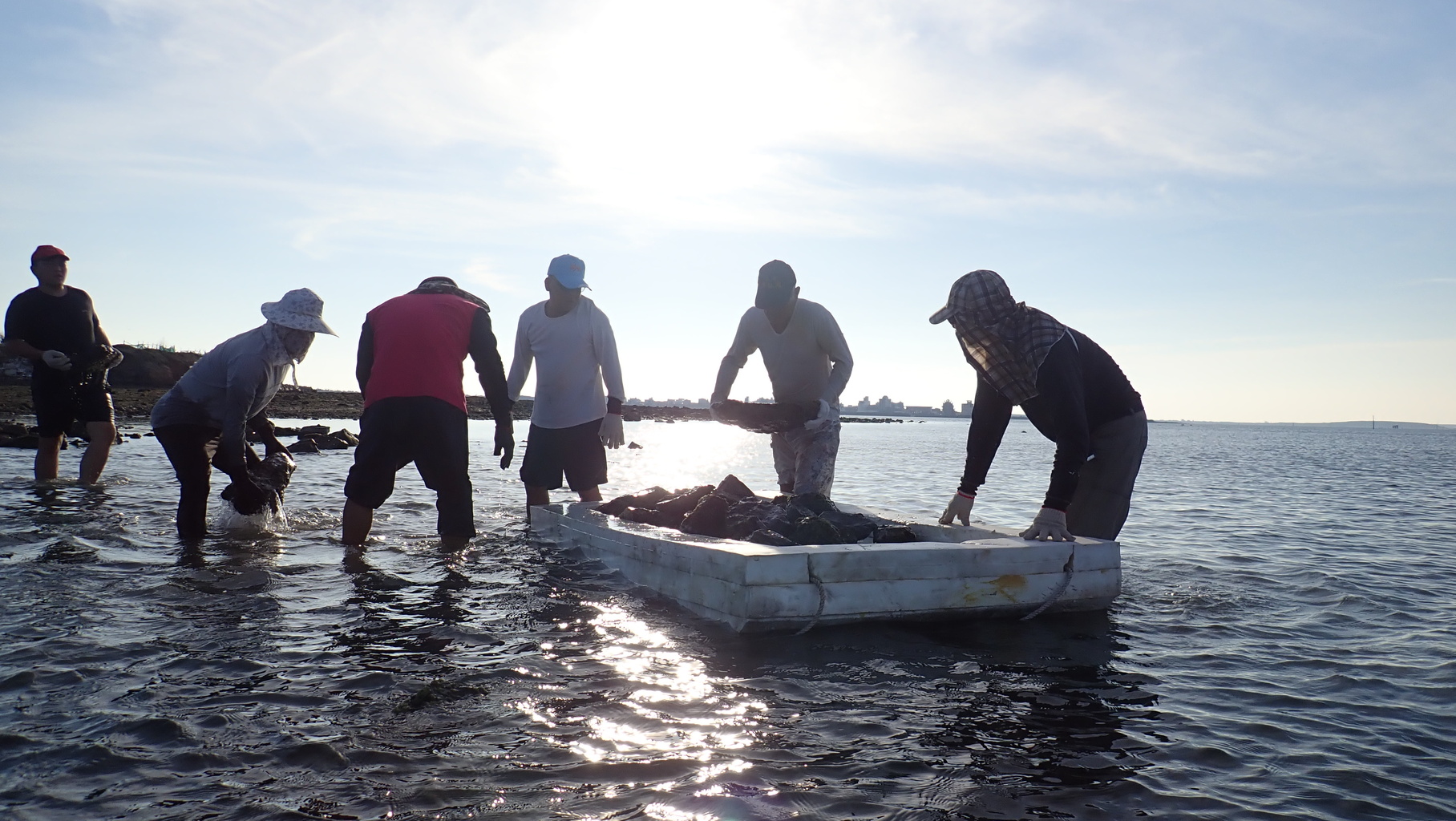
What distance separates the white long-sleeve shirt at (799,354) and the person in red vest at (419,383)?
2.04m

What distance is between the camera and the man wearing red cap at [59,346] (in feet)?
32.2

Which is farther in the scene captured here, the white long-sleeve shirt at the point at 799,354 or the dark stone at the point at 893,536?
the white long-sleeve shirt at the point at 799,354

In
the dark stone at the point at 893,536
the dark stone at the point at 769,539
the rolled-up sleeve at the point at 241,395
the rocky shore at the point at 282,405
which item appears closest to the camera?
the dark stone at the point at 769,539

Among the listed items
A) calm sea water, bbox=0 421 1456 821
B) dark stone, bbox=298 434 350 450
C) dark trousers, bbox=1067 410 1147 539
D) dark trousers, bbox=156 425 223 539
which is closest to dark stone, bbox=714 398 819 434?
calm sea water, bbox=0 421 1456 821

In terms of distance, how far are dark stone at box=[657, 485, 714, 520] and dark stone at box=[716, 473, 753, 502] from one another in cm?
10

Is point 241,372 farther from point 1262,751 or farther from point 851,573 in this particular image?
point 1262,751

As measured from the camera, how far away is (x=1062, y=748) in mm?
3453

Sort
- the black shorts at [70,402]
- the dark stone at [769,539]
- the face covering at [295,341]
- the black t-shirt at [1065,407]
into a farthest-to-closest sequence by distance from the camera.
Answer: the black shorts at [70,402], the face covering at [295,341], the dark stone at [769,539], the black t-shirt at [1065,407]

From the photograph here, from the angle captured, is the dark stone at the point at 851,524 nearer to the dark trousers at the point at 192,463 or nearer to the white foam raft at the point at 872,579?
the white foam raft at the point at 872,579

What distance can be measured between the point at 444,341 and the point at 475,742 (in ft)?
12.8

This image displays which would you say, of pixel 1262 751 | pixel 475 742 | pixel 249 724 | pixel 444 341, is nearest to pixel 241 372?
pixel 444 341

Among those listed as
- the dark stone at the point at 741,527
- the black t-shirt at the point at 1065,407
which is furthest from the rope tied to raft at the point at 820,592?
the black t-shirt at the point at 1065,407

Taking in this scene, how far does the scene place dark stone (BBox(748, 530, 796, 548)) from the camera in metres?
5.49

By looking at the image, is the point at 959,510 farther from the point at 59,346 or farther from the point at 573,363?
the point at 59,346
